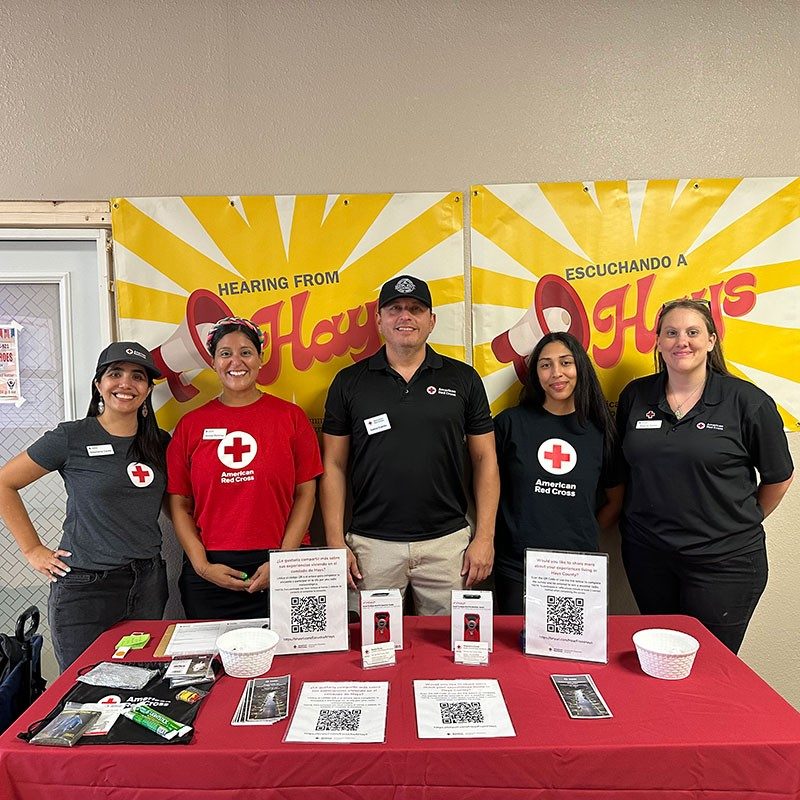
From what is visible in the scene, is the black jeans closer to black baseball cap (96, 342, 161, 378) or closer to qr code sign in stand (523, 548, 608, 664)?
black baseball cap (96, 342, 161, 378)

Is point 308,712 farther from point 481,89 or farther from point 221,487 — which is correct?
point 481,89

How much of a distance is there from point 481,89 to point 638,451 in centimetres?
140

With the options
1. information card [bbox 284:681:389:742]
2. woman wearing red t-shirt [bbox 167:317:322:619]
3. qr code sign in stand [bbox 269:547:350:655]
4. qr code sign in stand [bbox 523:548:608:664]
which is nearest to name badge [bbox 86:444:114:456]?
woman wearing red t-shirt [bbox 167:317:322:619]

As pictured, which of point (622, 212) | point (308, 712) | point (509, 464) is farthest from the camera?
point (622, 212)

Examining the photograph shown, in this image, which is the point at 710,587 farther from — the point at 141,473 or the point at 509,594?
the point at 141,473

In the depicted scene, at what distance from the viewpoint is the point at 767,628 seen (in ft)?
8.23

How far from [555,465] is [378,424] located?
0.61 meters

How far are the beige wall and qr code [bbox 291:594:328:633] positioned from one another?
4.90 ft

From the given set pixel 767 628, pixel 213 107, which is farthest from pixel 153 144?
pixel 767 628

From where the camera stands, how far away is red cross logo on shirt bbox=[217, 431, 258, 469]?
210cm

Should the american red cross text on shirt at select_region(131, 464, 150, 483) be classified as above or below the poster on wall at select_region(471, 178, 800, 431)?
below

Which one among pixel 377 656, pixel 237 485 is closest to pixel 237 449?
pixel 237 485

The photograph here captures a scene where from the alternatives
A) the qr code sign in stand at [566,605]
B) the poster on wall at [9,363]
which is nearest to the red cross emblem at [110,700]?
the qr code sign in stand at [566,605]

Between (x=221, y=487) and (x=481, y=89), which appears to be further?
(x=481, y=89)
